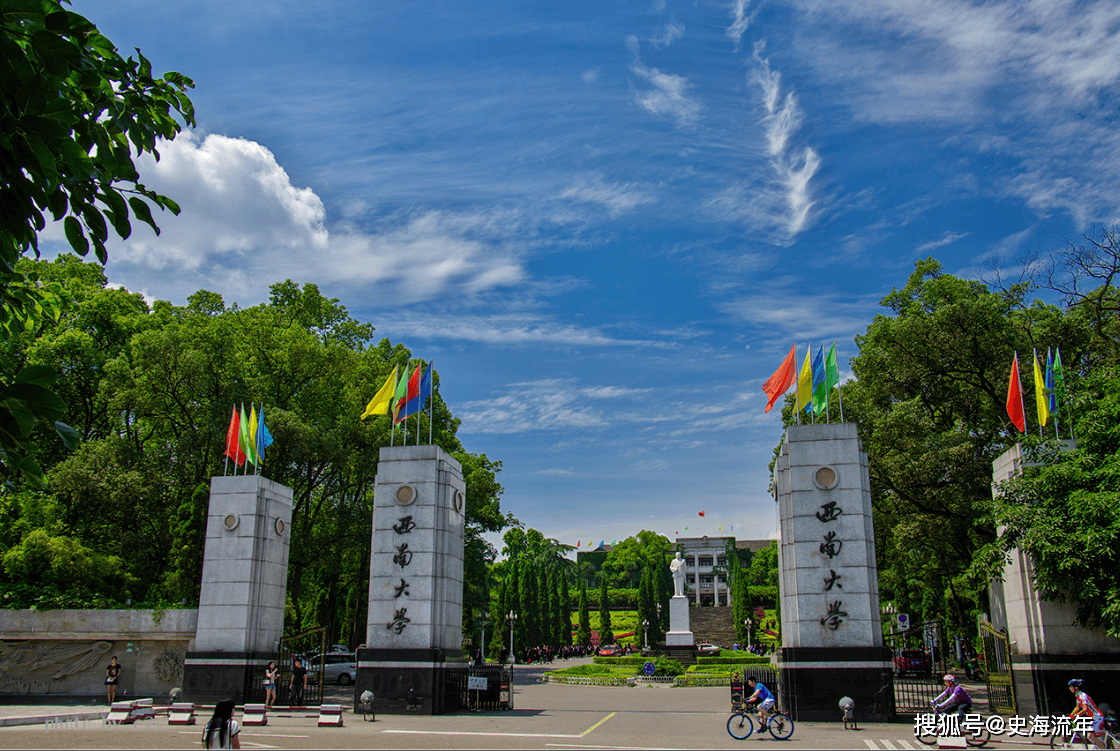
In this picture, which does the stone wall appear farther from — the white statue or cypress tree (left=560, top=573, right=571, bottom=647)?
cypress tree (left=560, top=573, right=571, bottom=647)

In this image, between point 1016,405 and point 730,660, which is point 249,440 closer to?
point 1016,405

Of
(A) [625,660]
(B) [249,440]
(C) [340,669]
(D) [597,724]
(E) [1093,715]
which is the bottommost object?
(A) [625,660]

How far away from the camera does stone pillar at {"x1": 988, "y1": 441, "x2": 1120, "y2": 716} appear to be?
16312mm

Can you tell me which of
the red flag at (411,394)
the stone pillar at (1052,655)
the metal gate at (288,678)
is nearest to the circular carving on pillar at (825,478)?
the stone pillar at (1052,655)

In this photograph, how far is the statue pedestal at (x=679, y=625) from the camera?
145 feet

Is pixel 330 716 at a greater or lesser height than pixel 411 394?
lesser

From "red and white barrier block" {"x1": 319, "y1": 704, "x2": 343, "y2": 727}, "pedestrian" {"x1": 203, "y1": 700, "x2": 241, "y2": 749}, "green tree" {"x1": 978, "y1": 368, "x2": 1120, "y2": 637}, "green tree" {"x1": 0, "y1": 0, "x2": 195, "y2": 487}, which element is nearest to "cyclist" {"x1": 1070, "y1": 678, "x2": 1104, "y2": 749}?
"green tree" {"x1": 978, "y1": 368, "x2": 1120, "y2": 637}

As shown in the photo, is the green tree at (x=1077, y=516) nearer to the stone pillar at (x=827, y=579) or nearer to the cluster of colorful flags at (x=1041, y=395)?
the cluster of colorful flags at (x=1041, y=395)

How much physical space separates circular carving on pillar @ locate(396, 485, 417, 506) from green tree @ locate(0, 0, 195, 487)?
52.7ft

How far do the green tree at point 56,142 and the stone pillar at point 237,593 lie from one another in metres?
18.7

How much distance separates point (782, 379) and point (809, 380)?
797 mm

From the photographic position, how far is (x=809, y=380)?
21078 mm

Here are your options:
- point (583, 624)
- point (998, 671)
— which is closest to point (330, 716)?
point (998, 671)

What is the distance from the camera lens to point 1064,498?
16.4m
